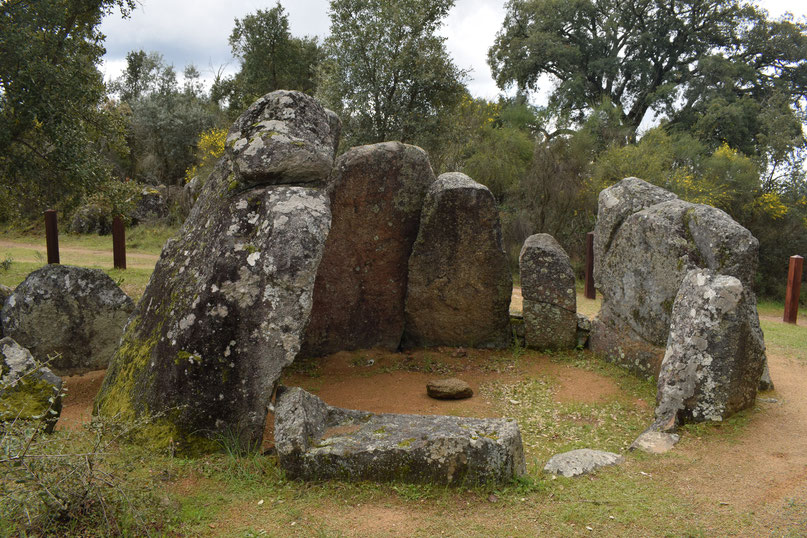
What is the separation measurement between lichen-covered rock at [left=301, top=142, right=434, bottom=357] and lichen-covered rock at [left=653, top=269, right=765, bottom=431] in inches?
179

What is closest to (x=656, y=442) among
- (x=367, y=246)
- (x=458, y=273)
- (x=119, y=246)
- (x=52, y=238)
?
(x=458, y=273)

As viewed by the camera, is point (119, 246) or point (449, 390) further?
point (119, 246)

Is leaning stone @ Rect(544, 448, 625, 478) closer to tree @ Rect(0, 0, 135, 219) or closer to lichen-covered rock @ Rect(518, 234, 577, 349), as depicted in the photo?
lichen-covered rock @ Rect(518, 234, 577, 349)

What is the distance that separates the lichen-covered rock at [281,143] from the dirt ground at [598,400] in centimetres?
265

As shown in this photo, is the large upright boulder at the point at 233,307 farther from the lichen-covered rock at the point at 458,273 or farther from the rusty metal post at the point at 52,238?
the rusty metal post at the point at 52,238

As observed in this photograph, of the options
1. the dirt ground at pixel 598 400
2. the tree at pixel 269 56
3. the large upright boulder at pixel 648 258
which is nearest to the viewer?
the dirt ground at pixel 598 400

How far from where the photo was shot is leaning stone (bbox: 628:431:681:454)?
5.66 m

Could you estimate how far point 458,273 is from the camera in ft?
32.3

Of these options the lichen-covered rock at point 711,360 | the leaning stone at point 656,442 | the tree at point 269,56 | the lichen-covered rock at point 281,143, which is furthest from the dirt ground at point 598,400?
the tree at point 269,56

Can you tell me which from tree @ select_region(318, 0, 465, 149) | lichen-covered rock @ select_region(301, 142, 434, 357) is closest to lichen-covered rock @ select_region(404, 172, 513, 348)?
lichen-covered rock @ select_region(301, 142, 434, 357)

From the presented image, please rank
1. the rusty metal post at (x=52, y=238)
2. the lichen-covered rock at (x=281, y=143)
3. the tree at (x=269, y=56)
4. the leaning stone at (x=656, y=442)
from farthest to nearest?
1. the tree at (x=269, y=56)
2. the rusty metal post at (x=52, y=238)
3. the lichen-covered rock at (x=281, y=143)
4. the leaning stone at (x=656, y=442)

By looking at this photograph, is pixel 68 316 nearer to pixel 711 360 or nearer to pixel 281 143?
pixel 281 143

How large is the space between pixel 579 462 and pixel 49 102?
30.4 feet

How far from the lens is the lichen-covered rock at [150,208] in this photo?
2394 cm
